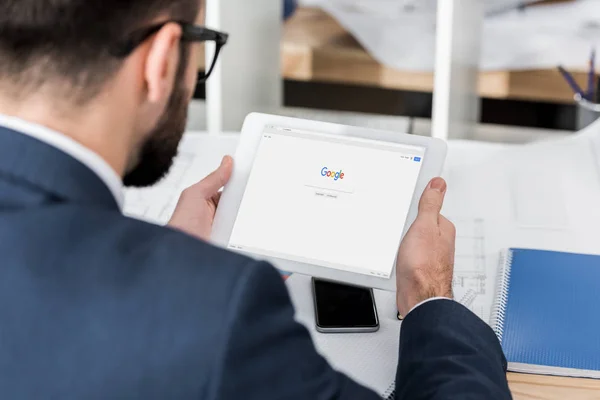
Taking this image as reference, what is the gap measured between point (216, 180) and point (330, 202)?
0.15 m

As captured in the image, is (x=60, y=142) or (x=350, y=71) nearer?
(x=60, y=142)

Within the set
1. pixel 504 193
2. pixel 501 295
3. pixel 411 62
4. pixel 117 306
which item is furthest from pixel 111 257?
pixel 411 62

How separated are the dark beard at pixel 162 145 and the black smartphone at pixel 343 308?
29 centimetres

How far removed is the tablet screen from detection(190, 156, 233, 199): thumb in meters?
0.03

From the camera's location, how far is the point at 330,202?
1.09 m

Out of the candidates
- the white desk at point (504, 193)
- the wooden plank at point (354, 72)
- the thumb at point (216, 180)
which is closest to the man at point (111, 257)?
the thumb at point (216, 180)

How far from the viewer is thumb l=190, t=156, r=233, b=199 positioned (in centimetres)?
113

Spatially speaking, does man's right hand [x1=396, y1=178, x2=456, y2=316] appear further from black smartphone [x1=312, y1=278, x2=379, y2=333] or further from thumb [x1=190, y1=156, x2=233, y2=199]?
thumb [x1=190, y1=156, x2=233, y2=199]

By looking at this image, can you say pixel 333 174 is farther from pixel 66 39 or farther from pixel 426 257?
pixel 66 39

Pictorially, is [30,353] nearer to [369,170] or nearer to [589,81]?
[369,170]

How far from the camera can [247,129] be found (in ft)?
3.77

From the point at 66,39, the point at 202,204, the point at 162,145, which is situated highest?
the point at 66,39

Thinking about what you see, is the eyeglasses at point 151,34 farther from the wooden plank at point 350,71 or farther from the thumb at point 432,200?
the wooden plank at point 350,71

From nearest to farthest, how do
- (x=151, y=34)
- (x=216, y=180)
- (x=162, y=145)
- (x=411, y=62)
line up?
(x=151, y=34)
(x=162, y=145)
(x=216, y=180)
(x=411, y=62)
